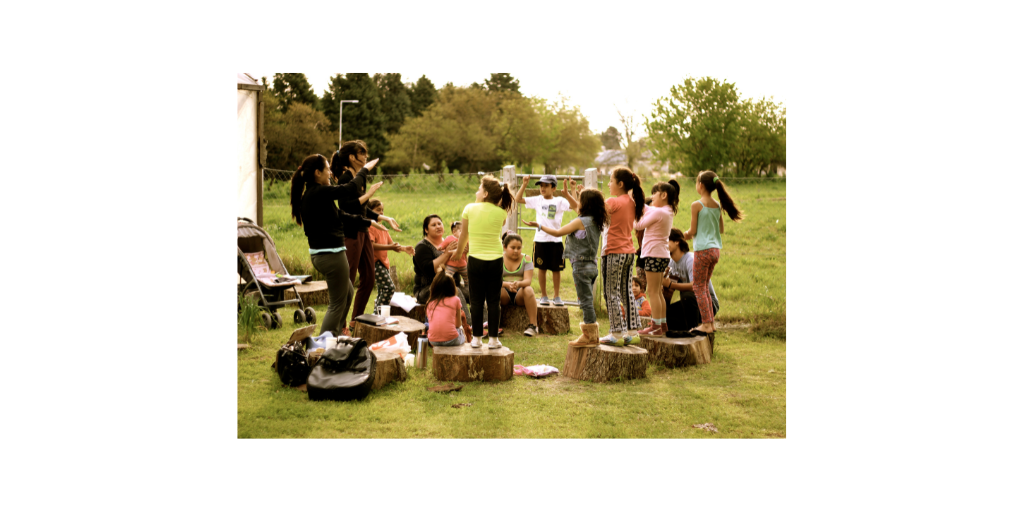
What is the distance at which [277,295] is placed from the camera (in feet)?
24.4

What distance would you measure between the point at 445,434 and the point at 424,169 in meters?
19.6

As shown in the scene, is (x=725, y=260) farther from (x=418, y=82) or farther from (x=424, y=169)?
(x=418, y=82)

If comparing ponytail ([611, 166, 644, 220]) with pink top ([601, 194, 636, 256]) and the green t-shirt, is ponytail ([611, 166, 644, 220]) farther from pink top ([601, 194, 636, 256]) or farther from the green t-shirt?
the green t-shirt

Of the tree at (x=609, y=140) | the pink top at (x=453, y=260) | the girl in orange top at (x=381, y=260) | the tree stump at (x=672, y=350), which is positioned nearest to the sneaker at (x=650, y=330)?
the tree stump at (x=672, y=350)

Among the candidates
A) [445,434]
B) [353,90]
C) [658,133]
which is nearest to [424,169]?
[353,90]

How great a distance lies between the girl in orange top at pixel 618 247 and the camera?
17.8ft

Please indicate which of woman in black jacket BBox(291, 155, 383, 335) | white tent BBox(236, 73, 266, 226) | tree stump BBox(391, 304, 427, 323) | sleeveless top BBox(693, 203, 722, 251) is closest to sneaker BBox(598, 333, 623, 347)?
sleeveless top BBox(693, 203, 722, 251)

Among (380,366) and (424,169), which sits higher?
(424,169)

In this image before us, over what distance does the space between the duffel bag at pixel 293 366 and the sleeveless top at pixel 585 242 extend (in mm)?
2226

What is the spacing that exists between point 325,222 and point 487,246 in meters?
1.27

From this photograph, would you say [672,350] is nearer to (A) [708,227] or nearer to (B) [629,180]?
(A) [708,227]

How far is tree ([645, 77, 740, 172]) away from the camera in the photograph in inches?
360

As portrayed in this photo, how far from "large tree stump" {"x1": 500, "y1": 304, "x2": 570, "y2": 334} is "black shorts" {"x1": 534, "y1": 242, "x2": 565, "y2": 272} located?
21.7 inches

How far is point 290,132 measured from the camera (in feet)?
64.1
